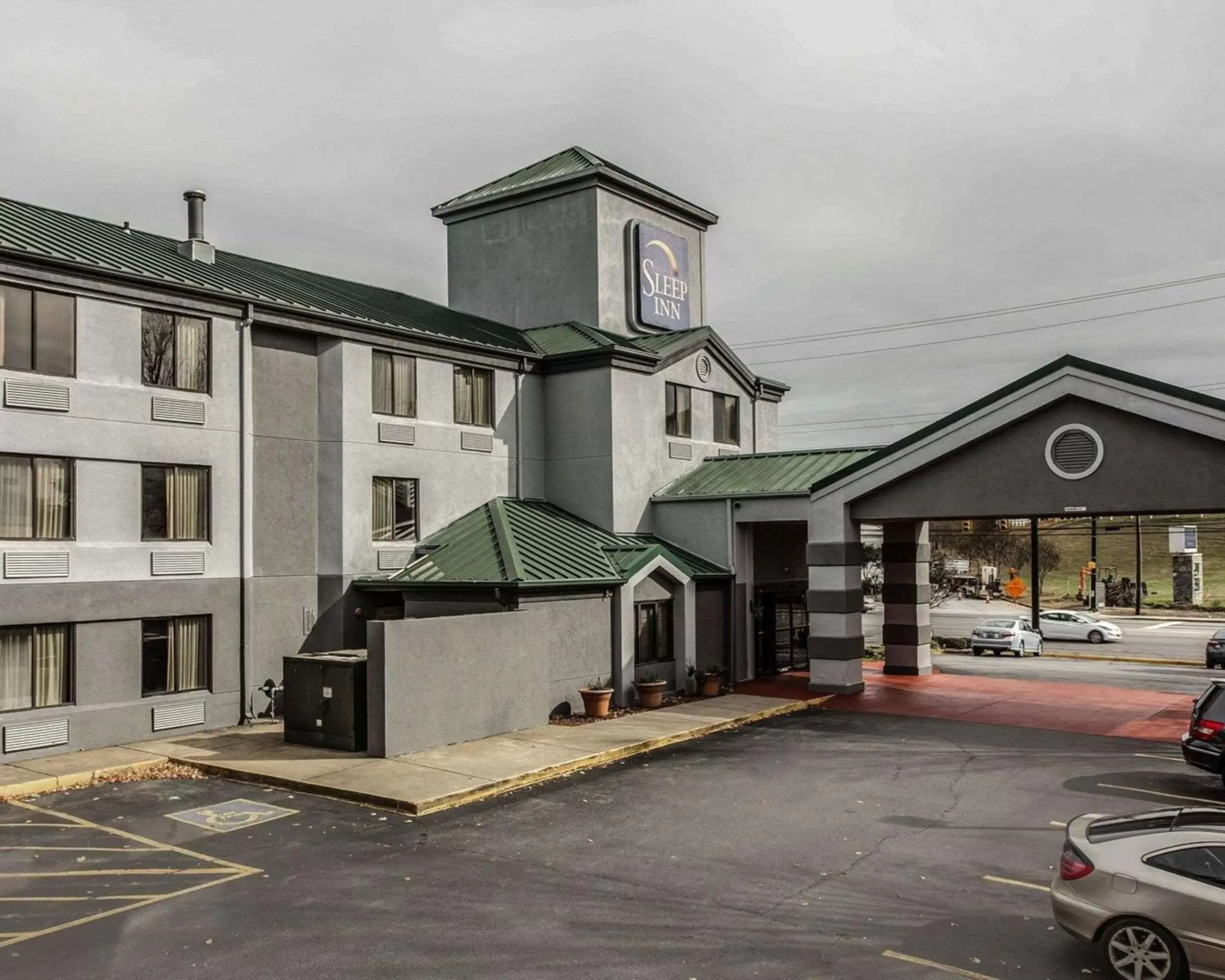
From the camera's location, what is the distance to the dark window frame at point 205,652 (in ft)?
66.2

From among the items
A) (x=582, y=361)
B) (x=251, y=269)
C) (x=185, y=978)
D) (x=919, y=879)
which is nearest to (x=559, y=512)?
(x=582, y=361)

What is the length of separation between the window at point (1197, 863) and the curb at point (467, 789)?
10010mm

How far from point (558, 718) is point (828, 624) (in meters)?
8.33

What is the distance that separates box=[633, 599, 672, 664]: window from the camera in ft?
83.9

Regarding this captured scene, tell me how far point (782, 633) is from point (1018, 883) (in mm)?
19367

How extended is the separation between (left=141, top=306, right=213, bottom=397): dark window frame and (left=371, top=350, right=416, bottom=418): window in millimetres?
4090

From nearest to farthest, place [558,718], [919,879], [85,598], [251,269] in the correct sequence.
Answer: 1. [919,879]
2. [85,598]
3. [558,718]
4. [251,269]

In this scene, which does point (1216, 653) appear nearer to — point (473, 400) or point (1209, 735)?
point (1209, 735)

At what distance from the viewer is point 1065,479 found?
2286 centimetres

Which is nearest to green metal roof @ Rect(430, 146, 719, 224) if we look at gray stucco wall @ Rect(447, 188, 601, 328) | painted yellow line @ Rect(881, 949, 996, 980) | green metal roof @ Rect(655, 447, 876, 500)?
gray stucco wall @ Rect(447, 188, 601, 328)

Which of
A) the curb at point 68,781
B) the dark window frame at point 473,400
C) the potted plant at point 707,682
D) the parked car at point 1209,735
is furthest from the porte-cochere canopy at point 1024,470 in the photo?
the curb at point 68,781

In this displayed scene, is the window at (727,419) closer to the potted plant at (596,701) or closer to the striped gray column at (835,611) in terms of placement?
the striped gray column at (835,611)

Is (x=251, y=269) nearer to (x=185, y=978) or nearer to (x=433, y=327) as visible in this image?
(x=433, y=327)

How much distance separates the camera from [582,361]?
28.3m
